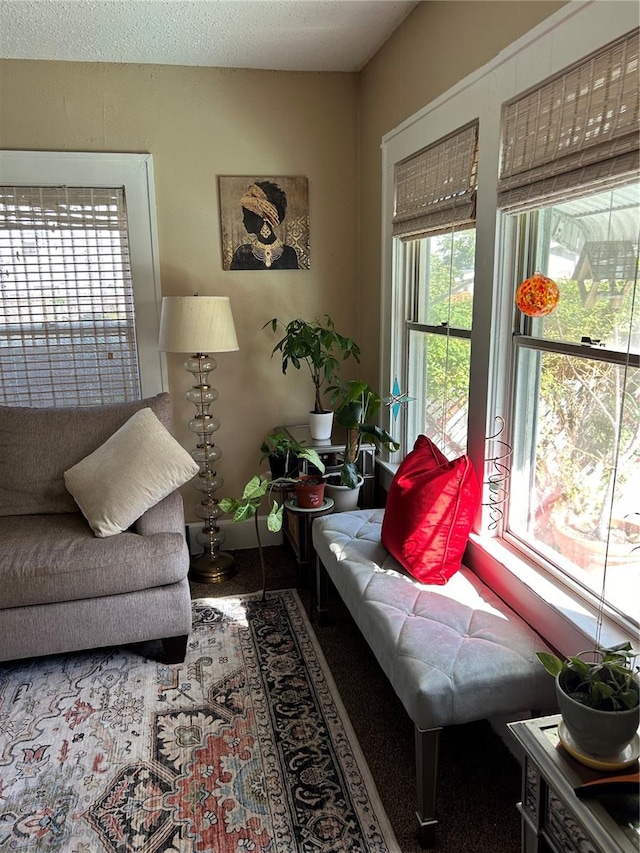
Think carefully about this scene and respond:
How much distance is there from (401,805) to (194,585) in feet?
5.53

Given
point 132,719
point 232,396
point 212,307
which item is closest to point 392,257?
point 212,307

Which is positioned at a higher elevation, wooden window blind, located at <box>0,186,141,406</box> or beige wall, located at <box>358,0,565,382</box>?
beige wall, located at <box>358,0,565,382</box>

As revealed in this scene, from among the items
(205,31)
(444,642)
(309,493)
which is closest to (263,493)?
Result: (309,493)

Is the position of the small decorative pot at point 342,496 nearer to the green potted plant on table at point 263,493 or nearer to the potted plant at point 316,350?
the green potted plant on table at point 263,493

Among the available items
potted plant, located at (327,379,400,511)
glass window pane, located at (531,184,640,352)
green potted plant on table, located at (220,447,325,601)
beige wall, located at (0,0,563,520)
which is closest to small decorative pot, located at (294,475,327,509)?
green potted plant on table, located at (220,447,325,601)

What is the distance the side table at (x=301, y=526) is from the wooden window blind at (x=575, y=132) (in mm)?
1475

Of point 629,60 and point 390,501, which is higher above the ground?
point 629,60

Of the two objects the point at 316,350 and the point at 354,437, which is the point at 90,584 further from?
the point at 316,350

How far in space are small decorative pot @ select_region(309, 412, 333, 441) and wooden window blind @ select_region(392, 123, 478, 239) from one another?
38.0 inches

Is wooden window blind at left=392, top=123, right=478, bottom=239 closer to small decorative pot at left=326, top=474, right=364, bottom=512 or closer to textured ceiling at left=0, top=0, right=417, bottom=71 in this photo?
textured ceiling at left=0, top=0, right=417, bottom=71

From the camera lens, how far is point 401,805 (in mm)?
1820

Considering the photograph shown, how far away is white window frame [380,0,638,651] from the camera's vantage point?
1611 millimetres

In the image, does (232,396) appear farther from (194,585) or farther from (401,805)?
(401,805)

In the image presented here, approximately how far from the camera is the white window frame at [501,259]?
63.4 inches
